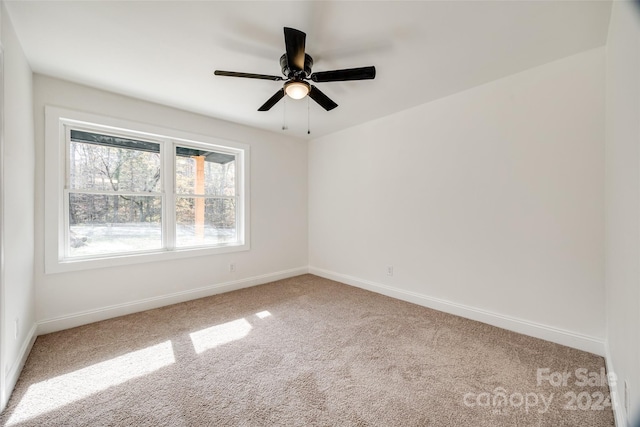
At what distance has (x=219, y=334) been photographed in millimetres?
2391

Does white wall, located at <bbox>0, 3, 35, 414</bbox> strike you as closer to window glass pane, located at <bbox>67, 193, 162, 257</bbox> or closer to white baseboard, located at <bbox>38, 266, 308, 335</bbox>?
white baseboard, located at <bbox>38, 266, 308, 335</bbox>

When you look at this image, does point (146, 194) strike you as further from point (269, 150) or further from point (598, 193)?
point (598, 193)

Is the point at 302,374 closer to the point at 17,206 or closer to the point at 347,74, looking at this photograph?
the point at 347,74

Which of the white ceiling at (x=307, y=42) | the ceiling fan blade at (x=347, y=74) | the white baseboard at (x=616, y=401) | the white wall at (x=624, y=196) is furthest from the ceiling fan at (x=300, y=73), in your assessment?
the white baseboard at (x=616, y=401)

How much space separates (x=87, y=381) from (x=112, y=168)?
212cm

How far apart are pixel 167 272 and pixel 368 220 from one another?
270 centimetres

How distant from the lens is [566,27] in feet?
5.83

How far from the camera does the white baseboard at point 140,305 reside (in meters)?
2.43

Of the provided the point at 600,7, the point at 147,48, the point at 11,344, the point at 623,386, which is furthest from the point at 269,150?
the point at 623,386

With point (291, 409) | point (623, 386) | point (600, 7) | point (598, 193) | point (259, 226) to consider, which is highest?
point (600, 7)

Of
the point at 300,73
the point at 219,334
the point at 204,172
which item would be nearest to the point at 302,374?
the point at 219,334

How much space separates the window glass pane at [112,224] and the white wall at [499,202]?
8.96ft

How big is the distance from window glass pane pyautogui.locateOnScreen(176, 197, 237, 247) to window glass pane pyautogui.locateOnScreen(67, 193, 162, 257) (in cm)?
25

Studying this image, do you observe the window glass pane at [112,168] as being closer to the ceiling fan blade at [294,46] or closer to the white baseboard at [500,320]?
the ceiling fan blade at [294,46]
